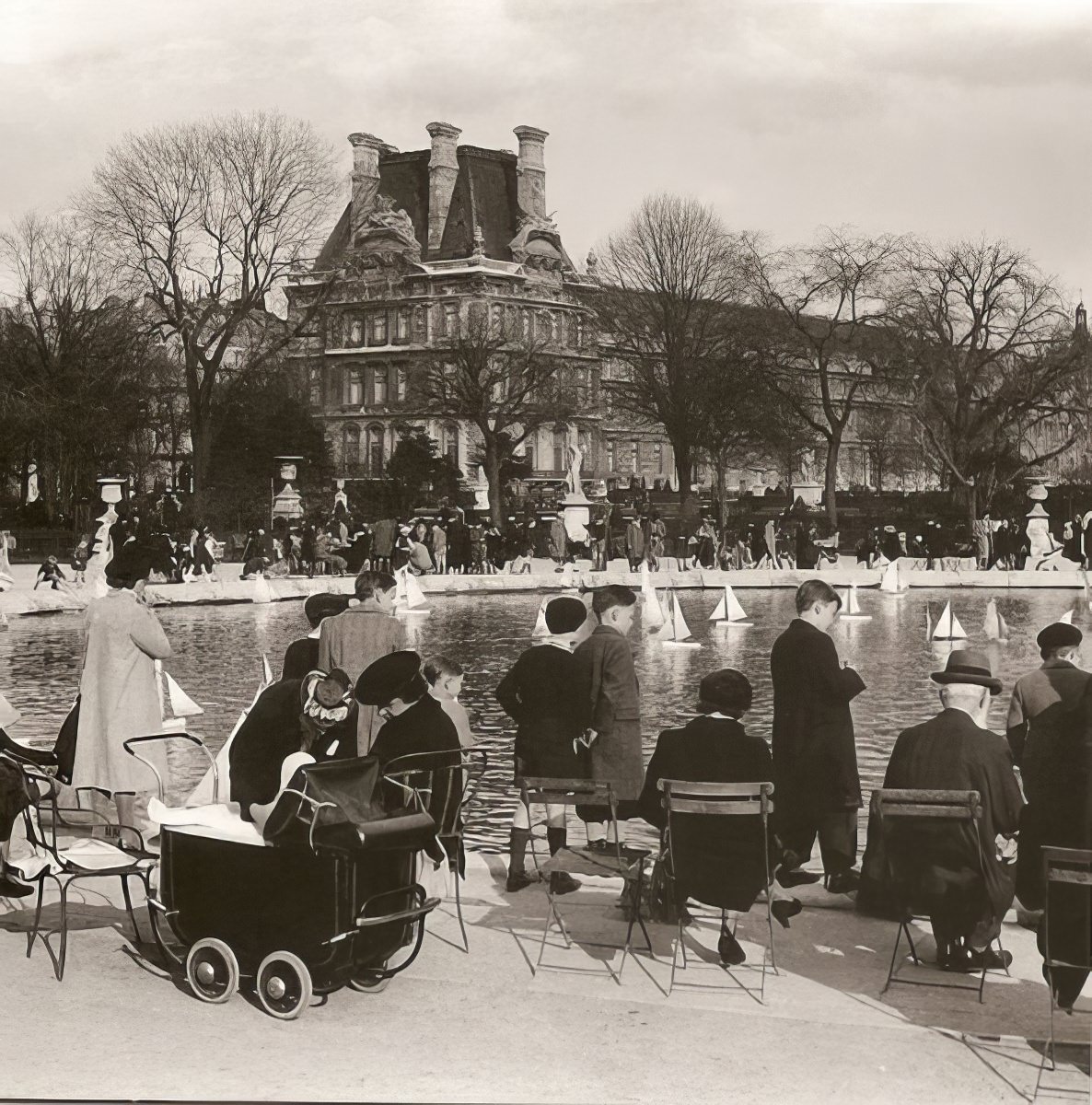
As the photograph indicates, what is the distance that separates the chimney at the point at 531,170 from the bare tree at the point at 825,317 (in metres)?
1.49

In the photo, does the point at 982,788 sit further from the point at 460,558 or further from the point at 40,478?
the point at 460,558

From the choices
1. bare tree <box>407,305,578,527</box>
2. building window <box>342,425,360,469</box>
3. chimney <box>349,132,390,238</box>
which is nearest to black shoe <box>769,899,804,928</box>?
chimney <box>349,132,390,238</box>

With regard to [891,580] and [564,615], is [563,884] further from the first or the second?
[891,580]

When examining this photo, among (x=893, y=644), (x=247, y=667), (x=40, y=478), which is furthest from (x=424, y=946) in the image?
(x=893, y=644)

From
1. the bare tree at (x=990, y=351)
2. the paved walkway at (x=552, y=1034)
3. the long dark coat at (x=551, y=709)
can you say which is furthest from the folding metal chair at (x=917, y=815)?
the bare tree at (x=990, y=351)

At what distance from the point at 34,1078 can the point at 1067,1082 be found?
2873 mm

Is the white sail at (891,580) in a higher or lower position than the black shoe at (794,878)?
higher

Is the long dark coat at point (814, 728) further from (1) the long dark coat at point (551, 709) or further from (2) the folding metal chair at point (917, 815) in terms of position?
(2) the folding metal chair at point (917, 815)

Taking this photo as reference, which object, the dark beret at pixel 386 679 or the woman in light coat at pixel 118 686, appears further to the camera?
the woman in light coat at pixel 118 686

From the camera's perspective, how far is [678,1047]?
4449mm

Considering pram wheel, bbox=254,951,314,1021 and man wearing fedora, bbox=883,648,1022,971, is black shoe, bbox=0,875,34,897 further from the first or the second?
man wearing fedora, bbox=883,648,1022,971

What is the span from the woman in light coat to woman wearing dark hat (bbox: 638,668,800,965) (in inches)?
103

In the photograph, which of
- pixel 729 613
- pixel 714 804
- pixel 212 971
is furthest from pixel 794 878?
pixel 729 613

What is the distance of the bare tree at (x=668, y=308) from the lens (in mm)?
9484
